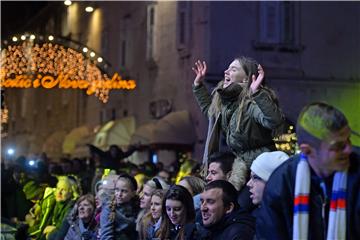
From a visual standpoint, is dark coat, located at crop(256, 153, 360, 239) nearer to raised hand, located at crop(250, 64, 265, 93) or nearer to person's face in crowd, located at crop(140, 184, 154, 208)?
raised hand, located at crop(250, 64, 265, 93)

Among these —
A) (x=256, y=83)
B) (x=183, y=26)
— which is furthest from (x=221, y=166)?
(x=183, y=26)

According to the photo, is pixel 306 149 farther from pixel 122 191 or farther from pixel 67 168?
pixel 67 168

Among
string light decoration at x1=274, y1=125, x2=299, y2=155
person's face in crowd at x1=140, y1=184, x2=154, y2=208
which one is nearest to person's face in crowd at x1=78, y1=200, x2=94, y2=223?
person's face in crowd at x1=140, y1=184, x2=154, y2=208

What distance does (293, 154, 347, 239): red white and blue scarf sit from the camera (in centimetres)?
366

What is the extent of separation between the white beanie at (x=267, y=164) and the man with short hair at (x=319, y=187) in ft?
1.42

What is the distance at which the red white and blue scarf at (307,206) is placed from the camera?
3.66 meters

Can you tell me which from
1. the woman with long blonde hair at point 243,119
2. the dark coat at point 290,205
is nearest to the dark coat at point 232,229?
the woman with long blonde hair at point 243,119

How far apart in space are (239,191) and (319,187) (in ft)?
7.83

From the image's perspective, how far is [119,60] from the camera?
97.3ft

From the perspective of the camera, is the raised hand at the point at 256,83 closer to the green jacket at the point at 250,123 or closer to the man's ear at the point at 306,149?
the green jacket at the point at 250,123

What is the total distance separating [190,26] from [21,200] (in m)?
12.3

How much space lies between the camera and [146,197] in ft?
24.8

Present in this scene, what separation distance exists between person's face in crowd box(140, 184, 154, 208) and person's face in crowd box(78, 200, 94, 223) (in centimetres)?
55

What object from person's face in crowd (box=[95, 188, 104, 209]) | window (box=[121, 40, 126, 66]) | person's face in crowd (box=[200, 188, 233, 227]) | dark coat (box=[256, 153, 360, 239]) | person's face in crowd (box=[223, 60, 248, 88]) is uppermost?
window (box=[121, 40, 126, 66])
